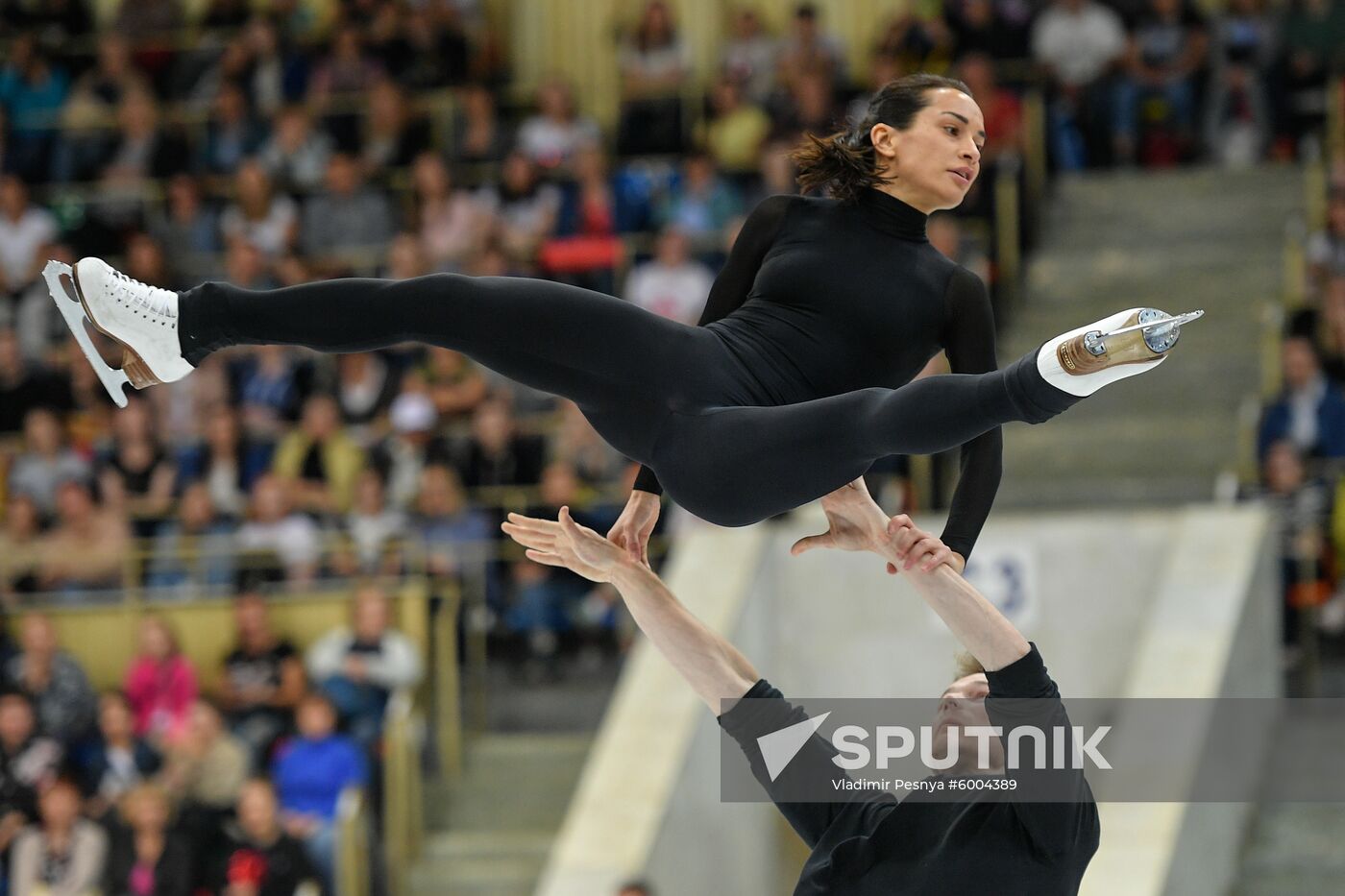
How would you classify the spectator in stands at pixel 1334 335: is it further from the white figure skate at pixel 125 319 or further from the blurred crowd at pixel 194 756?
the white figure skate at pixel 125 319

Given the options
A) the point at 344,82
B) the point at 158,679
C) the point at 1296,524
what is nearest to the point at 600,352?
the point at 1296,524

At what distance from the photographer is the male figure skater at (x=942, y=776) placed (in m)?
3.83

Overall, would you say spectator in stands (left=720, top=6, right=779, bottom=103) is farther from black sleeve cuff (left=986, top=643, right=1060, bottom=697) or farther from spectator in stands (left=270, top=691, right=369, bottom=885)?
black sleeve cuff (left=986, top=643, right=1060, bottom=697)

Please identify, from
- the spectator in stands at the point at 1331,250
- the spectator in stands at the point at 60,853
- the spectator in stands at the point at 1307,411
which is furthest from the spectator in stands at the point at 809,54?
the spectator in stands at the point at 60,853

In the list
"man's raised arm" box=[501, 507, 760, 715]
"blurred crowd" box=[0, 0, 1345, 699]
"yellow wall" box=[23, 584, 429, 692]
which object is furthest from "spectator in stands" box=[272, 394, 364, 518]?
"man's raised arm" box=[501, 507, 760, 715]

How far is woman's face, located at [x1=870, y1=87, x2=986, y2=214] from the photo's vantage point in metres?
4.42

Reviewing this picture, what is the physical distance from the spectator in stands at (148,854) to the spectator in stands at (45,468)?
8.74ft

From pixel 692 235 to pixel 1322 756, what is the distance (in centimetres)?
445

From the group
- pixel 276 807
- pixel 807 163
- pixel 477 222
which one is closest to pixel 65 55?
pixel 477 222

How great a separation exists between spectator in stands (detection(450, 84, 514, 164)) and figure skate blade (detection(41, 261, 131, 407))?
8614 millimetres

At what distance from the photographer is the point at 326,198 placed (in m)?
12.6

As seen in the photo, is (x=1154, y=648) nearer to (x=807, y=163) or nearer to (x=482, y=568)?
(x=482, y=568)

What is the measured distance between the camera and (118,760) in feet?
31.4

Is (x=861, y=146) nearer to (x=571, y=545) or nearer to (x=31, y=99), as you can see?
(x=571, y=545)
